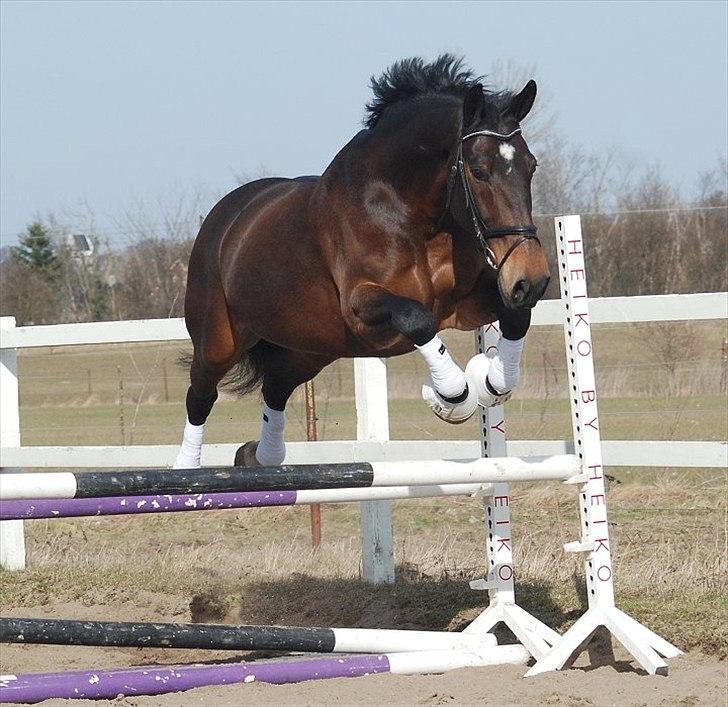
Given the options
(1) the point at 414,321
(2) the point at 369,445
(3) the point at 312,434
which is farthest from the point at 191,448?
(1) the point at 414,321

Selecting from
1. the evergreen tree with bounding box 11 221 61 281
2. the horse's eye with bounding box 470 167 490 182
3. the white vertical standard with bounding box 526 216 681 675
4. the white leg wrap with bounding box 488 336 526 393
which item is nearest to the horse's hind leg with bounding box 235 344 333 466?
the white leg wrap with bounding box 488 336 526 393

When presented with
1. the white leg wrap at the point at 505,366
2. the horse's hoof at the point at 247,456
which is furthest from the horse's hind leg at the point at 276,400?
the white leg wrap at the point at 505,366

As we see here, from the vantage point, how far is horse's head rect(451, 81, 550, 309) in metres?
3.71

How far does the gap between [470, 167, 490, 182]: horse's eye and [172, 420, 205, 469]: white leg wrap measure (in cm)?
239

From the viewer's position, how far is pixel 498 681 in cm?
397

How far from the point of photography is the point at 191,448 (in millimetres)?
5684

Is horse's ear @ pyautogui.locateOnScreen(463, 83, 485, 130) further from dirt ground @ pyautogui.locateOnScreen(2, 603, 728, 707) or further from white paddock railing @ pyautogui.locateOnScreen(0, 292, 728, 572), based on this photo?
dirt ground @ pyautogui.locateOnScreen(2, 603, 728, 707)

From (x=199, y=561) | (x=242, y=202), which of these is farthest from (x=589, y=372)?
(x=199, y=561)

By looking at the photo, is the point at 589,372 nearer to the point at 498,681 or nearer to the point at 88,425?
the point at 498,681

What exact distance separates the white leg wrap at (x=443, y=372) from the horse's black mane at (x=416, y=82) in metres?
1.12

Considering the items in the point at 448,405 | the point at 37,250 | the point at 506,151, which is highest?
the point at 37,250

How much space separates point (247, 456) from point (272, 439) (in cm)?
15

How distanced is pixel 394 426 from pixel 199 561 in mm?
6599

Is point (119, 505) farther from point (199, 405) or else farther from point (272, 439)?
Answer: point (199, 405)
